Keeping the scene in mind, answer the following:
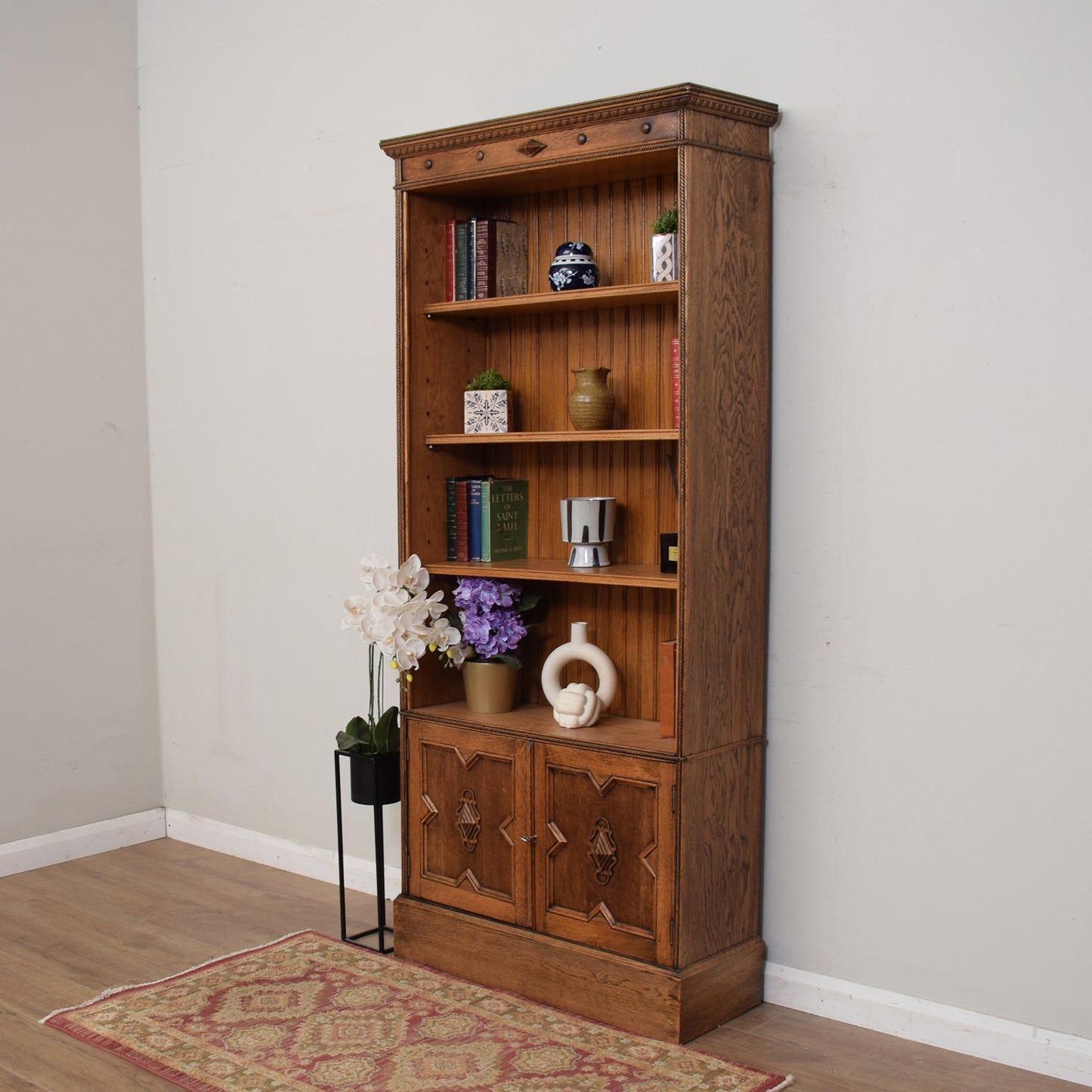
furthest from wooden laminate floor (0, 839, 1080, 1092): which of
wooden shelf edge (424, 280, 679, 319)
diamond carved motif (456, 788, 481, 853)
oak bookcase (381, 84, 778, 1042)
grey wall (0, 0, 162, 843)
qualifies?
wooden shelf edge (424, 280, 679, 319)

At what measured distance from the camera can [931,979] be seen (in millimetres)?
3000

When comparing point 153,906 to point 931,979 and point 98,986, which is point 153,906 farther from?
point 931,979

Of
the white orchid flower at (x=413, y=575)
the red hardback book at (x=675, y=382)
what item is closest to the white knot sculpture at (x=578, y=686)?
the white orchid flower at (x=413, y=575)

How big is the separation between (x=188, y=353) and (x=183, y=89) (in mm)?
949

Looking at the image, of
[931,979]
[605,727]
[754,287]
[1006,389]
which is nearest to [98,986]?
[605,727]

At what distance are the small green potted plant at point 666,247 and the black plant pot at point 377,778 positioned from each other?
157cm

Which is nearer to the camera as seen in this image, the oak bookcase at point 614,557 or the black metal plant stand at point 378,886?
the oak bookcase at point 614,557

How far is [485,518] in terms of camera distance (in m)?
3.50

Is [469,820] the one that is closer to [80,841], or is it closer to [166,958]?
[166,958]

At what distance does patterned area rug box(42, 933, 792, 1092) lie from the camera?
2.78m

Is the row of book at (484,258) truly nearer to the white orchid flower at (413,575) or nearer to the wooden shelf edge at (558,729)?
the white orchid flower at (413,575)

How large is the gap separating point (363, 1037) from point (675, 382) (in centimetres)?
178

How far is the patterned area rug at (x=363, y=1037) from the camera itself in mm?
2775

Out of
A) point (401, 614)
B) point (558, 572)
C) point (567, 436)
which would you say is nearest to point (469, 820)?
point (401, 614)
